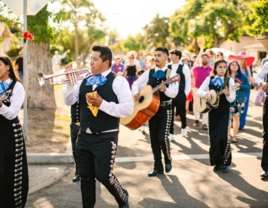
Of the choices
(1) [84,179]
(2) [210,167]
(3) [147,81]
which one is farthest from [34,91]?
(1) [84,179]

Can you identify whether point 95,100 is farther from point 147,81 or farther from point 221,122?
point 221,122

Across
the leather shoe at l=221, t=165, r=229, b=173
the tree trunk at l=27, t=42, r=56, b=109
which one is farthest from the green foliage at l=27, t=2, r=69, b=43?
the leather shoe at l=221, t=165, r=229, b=173

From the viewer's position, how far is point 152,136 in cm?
601

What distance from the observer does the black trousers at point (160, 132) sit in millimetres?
5852

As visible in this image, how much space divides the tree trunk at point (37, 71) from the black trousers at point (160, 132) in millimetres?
6339

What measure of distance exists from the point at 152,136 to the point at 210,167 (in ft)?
4.20

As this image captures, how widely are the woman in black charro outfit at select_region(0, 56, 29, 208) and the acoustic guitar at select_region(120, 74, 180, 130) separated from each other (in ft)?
7.17

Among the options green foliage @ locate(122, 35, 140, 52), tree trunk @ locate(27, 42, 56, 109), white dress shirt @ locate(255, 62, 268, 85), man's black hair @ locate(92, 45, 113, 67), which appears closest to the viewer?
man's black hair @ locate(92, 45, 113, 67)

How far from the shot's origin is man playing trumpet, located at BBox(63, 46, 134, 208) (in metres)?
3.87

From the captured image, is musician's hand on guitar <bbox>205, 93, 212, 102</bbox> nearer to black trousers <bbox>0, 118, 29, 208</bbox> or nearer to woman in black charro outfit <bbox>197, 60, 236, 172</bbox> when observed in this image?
woman in black charro outfit <bbox>197, 60, 236, 172</bbox>

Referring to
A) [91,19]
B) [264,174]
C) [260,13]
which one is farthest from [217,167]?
[91,19]

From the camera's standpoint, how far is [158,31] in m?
73.3

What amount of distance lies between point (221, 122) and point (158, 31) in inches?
2722

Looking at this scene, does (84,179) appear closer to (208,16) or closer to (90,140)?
(90,140)
